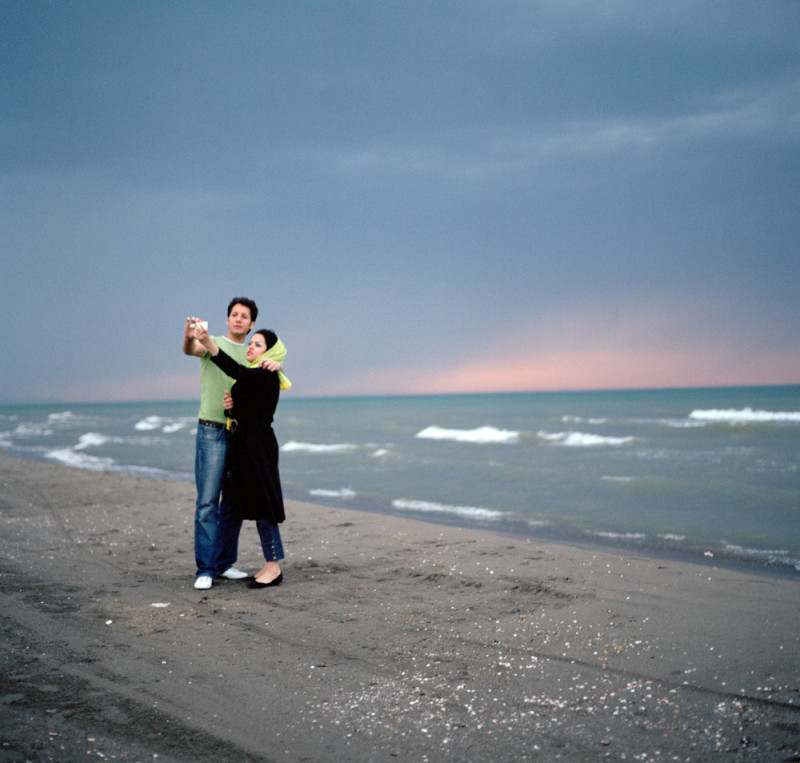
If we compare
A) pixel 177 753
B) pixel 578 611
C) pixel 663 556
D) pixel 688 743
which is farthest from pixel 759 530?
pixel 177 753

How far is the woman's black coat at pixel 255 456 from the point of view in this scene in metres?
4.93

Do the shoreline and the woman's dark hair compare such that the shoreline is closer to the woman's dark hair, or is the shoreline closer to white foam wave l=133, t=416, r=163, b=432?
the woman's dark hair

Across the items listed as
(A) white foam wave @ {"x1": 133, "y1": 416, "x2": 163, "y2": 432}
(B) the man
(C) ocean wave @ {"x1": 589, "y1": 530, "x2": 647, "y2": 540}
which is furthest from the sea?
(A) white foam wave @ {"x1": 133, "y1": 416, "x2": 163, "y2": 432}

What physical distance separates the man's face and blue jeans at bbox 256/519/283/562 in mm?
1515

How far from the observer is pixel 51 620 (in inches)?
167

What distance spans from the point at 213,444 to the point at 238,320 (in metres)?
0.99

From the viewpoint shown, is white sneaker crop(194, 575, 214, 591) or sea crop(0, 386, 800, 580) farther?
sea crop(0, 386, 800, 580)

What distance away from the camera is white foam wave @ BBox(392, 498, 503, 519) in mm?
9079

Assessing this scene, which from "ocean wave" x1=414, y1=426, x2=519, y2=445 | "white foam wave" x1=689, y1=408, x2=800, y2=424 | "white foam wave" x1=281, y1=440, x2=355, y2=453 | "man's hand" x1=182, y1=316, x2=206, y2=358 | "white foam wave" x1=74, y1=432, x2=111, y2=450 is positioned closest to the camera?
"man's hand" x1=182, y1=316, x2=206, y2=358

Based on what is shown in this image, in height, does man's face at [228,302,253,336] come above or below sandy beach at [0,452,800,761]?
above

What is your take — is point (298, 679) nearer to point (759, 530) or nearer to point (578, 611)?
point (578, 611)

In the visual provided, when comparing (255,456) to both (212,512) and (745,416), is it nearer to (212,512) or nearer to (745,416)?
(212,512)

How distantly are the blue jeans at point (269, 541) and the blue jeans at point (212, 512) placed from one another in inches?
11.3

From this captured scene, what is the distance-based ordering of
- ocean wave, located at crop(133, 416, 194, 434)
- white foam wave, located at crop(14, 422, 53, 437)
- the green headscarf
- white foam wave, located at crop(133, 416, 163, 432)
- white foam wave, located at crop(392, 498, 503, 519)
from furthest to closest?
white foam wave, located at crop(133, 416, 163, 432)
ocean wave, located at crop(133, 416, 194, 434)
white foam wave, located at crop(14, 422, 53, 437)
white foam wave, located at crop(392, 498, 503, 519)
the green headscarf
